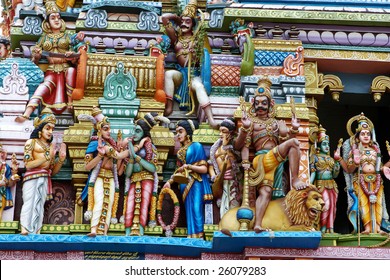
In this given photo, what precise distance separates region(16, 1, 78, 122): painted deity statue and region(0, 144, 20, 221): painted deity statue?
70 centimetres

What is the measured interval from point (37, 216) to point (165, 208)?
172 centimetres

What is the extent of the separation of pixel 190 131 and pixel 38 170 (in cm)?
213

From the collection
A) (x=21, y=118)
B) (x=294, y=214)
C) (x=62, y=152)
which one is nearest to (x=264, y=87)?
(x=294, y=214)

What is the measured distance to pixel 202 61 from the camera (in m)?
15.5

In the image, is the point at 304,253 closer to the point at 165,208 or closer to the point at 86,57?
the point at 165,208

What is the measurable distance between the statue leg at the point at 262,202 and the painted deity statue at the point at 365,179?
1.37 metres

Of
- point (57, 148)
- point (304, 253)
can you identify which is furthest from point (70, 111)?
point (304, 253)

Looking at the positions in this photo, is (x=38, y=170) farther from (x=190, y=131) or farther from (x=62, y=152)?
(x=190, y=131)

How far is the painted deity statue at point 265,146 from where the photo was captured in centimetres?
1402

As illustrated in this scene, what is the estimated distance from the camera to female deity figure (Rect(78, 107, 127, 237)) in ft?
46.9

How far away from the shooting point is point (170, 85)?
51.3 feet

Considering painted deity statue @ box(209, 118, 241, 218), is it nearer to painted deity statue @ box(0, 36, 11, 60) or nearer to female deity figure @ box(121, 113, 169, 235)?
female deity figure @ box(121, 113, 169, 235)

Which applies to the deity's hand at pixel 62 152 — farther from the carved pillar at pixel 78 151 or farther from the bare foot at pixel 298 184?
the bare foot at pixel 298 184

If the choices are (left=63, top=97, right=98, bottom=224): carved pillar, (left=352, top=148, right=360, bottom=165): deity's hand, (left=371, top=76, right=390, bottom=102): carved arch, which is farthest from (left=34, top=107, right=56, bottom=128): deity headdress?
(left=371, top=76, right=390, bottom=102): carved arch
